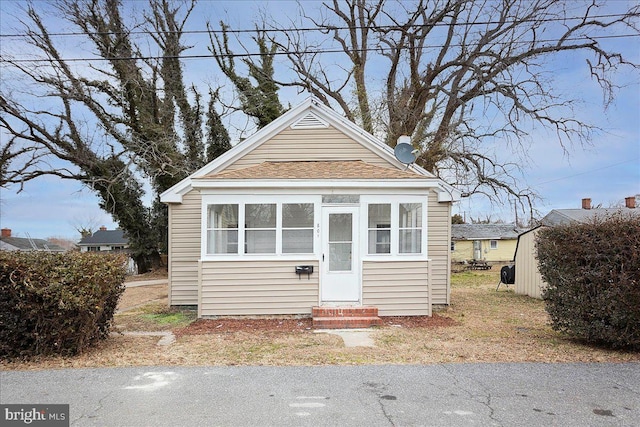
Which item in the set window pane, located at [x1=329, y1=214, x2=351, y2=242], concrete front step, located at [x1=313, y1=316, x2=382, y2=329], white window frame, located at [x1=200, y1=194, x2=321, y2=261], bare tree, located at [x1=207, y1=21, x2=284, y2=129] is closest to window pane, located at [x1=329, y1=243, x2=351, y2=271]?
window pane, located at [x1=329, y1=214, x2=351, y2=242]

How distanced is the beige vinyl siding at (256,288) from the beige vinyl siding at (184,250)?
2.15 m

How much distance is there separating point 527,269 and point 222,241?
35.9 ft

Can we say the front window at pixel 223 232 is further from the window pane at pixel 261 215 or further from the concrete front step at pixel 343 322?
the concrete front step at pixel 343 322

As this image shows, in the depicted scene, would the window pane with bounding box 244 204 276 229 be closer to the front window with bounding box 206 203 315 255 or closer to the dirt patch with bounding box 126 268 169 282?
the front window with bounding box 206 203 315 255

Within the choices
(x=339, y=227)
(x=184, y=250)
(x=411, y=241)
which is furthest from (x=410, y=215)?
(x=184, y=250)

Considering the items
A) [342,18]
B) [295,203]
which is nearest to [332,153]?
[295,203]

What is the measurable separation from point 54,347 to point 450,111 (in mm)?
18912

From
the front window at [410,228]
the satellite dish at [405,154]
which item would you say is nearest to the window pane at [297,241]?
the front window at [410,228]

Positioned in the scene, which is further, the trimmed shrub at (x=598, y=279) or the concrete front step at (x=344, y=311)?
the concrete front step at (x=344, y=311)

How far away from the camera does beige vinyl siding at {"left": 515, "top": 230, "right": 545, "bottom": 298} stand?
13.7 meters

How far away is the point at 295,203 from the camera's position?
349 inches

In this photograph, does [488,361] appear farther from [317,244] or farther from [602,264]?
[317,244]

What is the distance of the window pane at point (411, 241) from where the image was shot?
898 cm

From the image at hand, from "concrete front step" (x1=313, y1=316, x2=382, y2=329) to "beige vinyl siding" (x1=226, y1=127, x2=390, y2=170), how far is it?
4251 mm
